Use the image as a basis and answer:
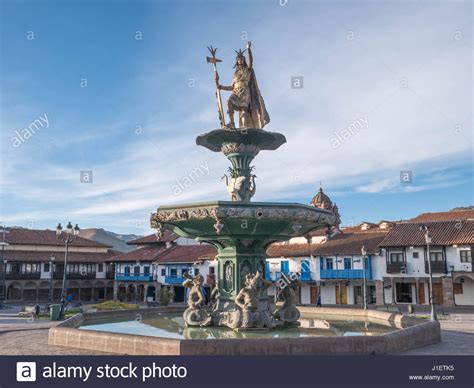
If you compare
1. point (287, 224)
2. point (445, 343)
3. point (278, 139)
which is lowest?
point (445, 343)

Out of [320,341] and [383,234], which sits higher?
[383,234]

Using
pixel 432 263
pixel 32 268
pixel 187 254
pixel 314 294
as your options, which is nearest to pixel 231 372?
pixel 432 263

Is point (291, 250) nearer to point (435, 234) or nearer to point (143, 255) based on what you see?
point (435, 234)

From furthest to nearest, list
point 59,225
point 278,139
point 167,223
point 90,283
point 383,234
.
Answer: point 90,283, point 383,234, point 59,225, point 278,139, point 167,223

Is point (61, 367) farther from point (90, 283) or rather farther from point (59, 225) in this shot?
point (90, 283)

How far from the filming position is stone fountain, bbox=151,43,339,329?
1310 cm

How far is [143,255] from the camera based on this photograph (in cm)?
6112

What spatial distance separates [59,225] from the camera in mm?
32094

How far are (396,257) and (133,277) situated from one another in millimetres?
30770

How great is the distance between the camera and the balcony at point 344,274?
46312mm

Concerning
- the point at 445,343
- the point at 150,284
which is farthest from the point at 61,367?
the point at 150,284

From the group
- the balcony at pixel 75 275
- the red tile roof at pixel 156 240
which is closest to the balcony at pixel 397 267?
the red tile roof at pixel 156 240

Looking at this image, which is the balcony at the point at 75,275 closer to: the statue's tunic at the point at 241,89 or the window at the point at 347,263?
the window at the point at 347,263

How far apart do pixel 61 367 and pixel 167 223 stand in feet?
19.7
